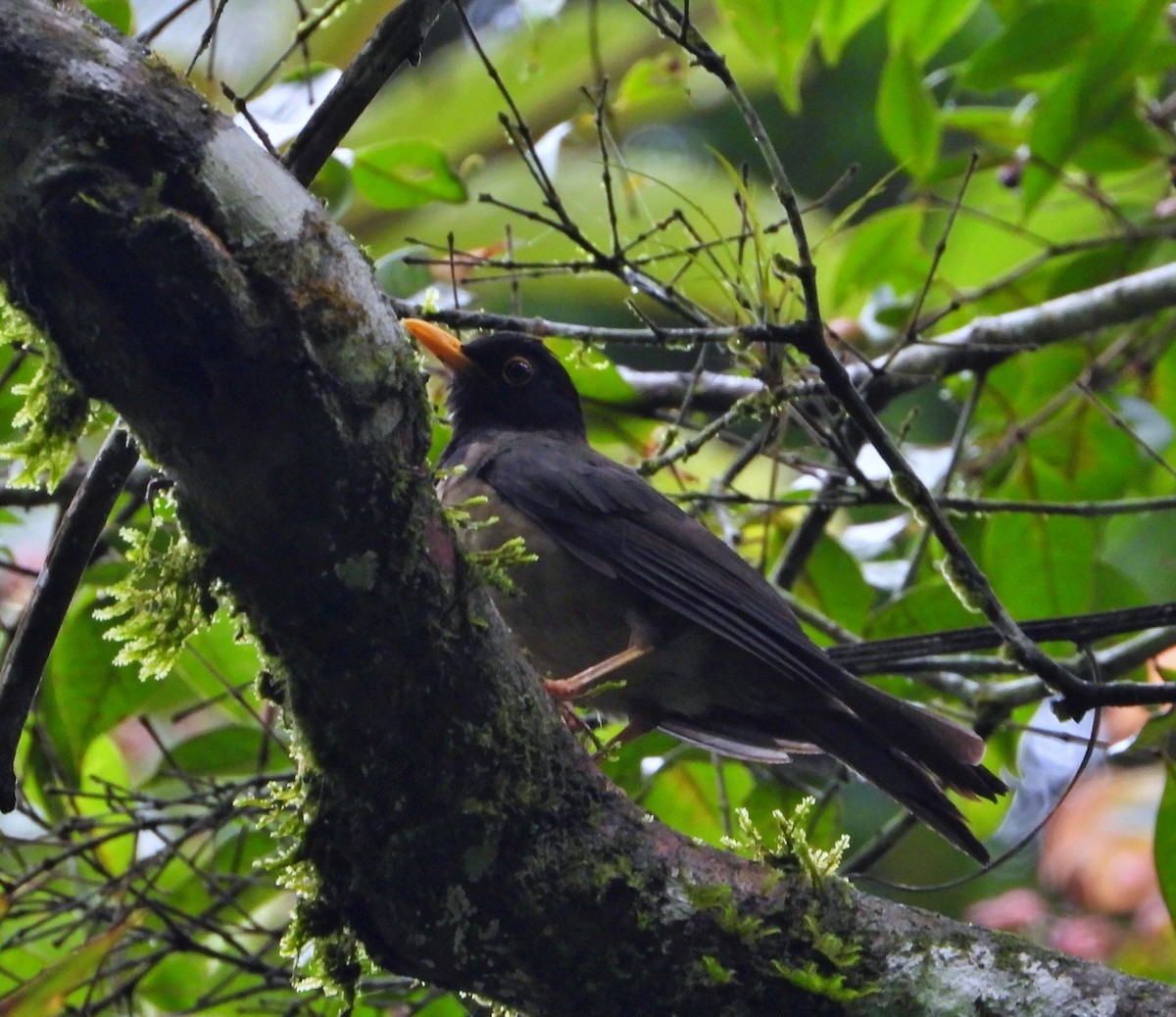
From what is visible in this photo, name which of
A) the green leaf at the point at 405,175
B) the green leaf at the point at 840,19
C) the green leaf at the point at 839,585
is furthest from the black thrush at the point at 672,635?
the green leaf at the point at 840,19

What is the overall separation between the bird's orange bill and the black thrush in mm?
67

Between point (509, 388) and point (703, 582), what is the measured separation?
1431 millimetres

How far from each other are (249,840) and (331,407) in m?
3.00

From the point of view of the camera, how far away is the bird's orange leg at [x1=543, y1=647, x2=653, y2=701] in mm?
3799

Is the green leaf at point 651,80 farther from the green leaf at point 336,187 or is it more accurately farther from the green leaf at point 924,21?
the green leaf at point 336,187

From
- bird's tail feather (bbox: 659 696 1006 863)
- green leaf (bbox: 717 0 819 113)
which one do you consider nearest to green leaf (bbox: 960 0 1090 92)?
green leaf (bbox: 717 0 819 113)

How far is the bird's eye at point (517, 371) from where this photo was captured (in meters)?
5.25

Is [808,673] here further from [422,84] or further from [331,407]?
[422,84]

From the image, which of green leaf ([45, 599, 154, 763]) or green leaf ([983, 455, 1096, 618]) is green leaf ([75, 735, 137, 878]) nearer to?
green leaf ([45, 599, 154, 763])

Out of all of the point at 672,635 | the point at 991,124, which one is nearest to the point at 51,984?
the point at 672,635

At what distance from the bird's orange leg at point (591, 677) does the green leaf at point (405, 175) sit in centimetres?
162

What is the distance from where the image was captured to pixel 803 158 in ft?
37.3

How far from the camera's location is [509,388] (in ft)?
17.3

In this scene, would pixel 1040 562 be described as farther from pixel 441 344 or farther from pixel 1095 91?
pixel 441 344
